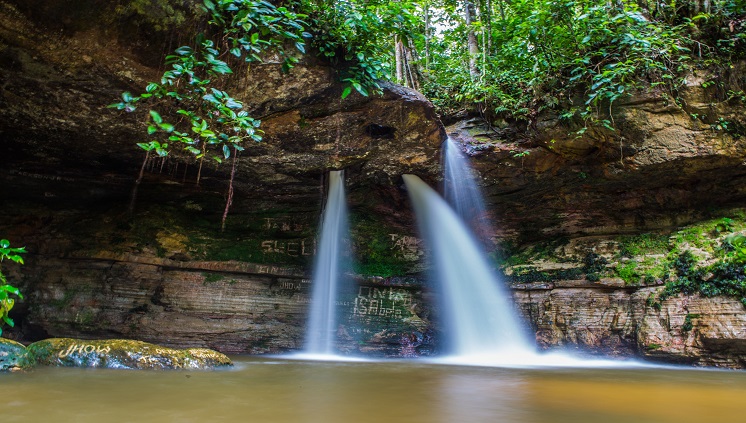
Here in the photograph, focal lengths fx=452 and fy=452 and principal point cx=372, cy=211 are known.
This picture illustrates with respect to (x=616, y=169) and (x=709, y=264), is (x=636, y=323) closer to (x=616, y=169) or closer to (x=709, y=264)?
(x=709, y=264)

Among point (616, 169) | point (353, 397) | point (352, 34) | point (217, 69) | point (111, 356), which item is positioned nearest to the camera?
point (353, 397)

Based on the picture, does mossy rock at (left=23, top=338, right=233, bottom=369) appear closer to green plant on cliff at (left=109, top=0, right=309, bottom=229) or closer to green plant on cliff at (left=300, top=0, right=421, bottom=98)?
green plant on cliff at (left=109, top=0, right=309, bottom=229)

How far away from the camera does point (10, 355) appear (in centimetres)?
380

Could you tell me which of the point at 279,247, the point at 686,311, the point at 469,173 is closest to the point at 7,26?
the point at 279,247

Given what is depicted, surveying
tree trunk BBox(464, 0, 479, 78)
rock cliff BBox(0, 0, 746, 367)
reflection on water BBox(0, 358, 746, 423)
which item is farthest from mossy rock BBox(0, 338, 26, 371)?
tree trunk BBox(464, 0, 479, 78)

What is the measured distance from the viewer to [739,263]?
6.14 m

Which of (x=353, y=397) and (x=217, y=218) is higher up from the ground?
(x=217, y=218)

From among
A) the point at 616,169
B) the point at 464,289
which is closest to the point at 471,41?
the point at 616,169

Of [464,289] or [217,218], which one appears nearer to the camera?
[464,289]

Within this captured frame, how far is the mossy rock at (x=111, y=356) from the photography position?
4.12 meters

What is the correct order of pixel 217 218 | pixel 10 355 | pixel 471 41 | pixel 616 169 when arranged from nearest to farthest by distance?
1. pixel 10 355
2. pixel 616 169
3. pixel 217 218
4. pixel 471 41

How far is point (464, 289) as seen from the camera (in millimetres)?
8148

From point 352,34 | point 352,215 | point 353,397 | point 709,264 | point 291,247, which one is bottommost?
point 353,397

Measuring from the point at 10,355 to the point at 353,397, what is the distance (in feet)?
9.73
